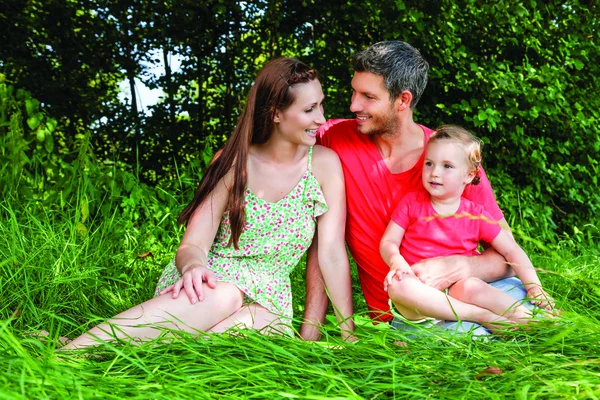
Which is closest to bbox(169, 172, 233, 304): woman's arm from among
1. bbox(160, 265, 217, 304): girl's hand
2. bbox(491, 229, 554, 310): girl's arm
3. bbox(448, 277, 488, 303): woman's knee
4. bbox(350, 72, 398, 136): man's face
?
bbox(160, 265, 217, 304): girl's hand

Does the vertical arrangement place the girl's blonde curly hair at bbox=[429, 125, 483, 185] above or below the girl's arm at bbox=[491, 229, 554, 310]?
above

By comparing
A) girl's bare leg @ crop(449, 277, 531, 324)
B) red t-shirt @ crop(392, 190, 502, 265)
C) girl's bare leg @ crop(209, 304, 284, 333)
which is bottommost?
girl's bare leg @ crop(209, 304, 284, 333)

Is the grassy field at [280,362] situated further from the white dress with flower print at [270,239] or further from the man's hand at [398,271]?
the white dress with flower print at [270,239]

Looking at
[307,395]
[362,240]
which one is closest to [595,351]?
[307,395]

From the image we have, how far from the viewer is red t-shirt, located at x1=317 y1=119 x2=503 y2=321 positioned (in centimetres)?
320

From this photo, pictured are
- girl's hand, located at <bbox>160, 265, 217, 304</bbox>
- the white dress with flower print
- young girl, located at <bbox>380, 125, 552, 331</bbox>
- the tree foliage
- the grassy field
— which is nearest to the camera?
the grassy field

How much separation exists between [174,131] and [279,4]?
1394 millimetres

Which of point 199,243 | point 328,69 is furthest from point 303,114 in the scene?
point 328,69

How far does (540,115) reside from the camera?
5.50 metres

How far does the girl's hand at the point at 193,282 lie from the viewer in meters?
2.68

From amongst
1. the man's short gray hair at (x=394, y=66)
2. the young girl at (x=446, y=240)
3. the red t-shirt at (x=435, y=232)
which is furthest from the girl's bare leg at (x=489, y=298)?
the man's short gray hair at (x=394, y=66)

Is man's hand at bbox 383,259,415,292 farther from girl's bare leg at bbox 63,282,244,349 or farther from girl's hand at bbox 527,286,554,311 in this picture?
girl's bare leg at bbox 63,282,244,349

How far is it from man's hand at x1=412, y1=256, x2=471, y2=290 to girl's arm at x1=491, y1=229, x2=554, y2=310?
181 millimetres

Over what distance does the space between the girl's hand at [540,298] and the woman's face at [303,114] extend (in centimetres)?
109
